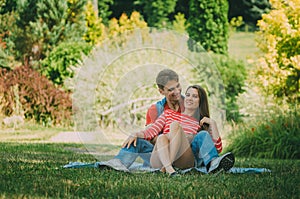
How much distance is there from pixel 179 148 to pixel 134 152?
397mm

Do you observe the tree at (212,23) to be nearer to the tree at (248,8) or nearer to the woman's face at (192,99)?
the woman's face at (192,99)

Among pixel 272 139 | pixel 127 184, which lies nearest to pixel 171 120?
pixel 127 184

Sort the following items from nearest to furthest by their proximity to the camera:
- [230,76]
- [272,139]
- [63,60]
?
[272,139] < [63,60] < [230,76]

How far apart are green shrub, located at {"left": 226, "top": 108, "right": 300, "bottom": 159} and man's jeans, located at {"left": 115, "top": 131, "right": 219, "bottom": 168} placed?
Result: 2536 millimetres

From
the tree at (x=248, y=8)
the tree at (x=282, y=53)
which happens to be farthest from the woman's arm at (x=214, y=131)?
the tree at (x=248, y=8)

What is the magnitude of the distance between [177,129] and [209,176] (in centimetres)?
44

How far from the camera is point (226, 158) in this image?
4.34 m

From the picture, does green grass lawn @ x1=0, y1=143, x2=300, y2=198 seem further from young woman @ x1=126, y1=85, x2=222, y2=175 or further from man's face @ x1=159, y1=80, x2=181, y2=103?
man's face @ x1=159, y1=80, x2=181, y2=103

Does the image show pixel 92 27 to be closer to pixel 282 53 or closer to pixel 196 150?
pixel 282 53

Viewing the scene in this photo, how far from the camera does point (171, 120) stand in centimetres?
458

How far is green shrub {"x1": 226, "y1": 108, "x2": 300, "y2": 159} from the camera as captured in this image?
22.7 ft

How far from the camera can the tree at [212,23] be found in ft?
41.7

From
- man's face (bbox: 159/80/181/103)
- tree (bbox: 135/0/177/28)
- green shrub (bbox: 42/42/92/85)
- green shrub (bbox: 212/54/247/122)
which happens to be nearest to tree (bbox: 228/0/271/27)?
tree (bbox: 135/0/177/28)

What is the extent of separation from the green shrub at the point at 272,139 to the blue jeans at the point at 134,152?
2.67 meters
